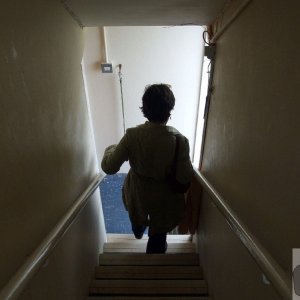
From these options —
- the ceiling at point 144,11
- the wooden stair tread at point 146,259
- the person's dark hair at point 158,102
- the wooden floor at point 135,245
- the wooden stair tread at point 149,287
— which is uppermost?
the ceiling at point 144,11

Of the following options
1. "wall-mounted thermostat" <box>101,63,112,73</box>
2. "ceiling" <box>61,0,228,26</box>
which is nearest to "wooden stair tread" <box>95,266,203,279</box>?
"ceiling" <box>61,0,228,26</box>

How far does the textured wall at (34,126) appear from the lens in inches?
37.5

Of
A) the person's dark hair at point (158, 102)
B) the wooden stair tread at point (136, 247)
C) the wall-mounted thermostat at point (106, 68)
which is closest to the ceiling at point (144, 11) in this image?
the person's dark hair at point (158, 102)

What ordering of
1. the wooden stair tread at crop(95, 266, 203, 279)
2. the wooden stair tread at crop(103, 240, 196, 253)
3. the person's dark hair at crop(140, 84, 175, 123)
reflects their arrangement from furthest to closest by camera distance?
the wooden stair tread at crop(103, 240, 196, 253) → the wooden stair tread at crop(95, 266, 203, 279) → the person's dark hair at crop(140, 84, 175, 123)

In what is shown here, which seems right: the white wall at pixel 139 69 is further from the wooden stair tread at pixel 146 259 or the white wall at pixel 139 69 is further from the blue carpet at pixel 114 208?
the wooden stair tread at pixel 146 259

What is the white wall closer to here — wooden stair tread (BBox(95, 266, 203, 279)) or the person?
the person

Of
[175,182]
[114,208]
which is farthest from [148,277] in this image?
[114,208]

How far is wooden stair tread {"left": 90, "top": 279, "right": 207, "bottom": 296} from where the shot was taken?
79.3 inches

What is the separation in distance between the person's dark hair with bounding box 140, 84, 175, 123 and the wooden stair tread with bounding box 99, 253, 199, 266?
1.13m

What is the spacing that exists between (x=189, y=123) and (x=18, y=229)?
3.16 meters

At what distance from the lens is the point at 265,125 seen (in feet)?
3.54

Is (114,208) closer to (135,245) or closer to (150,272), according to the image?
(135,245)

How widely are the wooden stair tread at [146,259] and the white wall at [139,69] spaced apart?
186cm

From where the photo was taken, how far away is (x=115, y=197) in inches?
171
